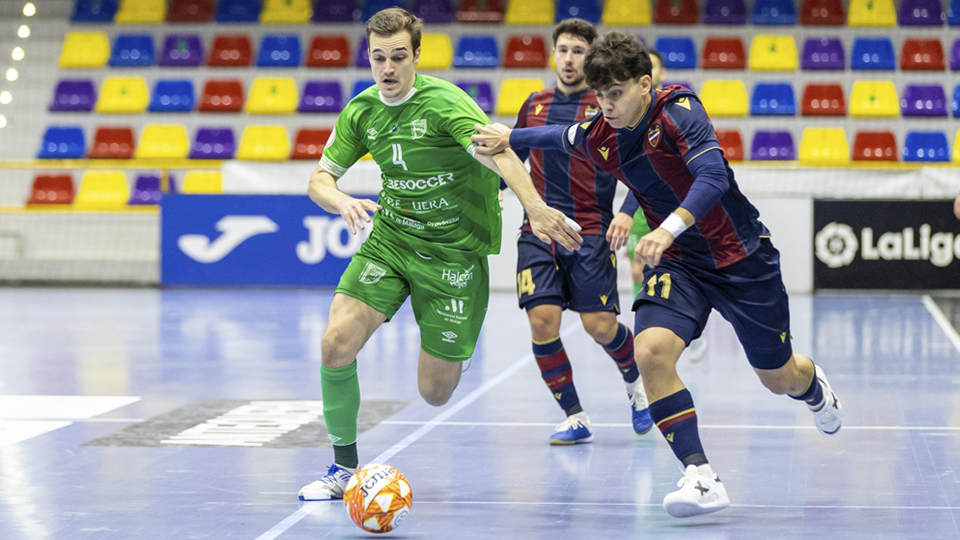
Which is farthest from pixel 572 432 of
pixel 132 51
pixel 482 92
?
pixel 132 51

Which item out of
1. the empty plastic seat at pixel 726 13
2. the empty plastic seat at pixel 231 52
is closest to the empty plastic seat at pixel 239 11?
the empty plastic seat at pixel 231 52

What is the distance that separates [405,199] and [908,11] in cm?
1442

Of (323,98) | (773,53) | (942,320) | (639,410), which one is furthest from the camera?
(323,98)

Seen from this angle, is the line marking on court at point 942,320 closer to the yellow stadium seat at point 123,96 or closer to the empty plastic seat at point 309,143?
the empty plastic seat at point 309,143

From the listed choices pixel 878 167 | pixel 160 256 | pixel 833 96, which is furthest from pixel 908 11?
pixel 160 256

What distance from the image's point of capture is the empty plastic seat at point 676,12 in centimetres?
1720

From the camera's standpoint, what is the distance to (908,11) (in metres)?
17.0

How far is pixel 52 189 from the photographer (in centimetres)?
1672

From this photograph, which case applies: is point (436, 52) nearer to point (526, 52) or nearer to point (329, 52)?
point (526, 52)

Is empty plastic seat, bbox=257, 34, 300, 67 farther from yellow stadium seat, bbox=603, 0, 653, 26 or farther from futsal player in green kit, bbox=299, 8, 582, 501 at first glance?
futsal player in green kit, bbox=299, 8, 582, 501

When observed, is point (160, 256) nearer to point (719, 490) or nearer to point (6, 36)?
point (6, 36)

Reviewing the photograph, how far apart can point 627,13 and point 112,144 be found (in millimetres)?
8173

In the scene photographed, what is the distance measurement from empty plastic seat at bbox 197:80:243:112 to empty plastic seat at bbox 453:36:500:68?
3.41 meters

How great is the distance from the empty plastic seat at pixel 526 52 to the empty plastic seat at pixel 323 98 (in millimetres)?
2602
